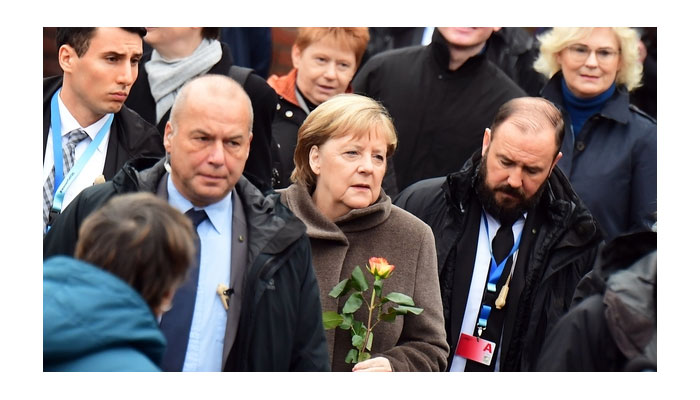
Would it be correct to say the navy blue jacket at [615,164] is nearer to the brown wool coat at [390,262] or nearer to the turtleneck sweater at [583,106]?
the turtleneck sweater at [583,106]

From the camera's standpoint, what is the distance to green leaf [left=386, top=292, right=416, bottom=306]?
399 centimetres

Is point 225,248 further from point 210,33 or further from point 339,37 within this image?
point 339,37

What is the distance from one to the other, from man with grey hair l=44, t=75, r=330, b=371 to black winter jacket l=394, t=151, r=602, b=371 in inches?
32.1

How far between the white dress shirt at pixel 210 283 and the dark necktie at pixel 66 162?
1.82 feet

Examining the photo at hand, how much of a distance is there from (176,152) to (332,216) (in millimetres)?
638

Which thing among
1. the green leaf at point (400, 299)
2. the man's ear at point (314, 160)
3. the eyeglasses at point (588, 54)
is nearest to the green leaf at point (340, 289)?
the green leaf at point (400, 299)

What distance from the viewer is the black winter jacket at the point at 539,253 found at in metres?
4.32

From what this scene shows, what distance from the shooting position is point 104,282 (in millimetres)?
2943

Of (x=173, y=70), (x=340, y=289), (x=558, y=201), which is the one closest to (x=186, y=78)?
(x=173, y=70)

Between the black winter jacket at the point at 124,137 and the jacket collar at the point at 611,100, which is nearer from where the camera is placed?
the black winter jacket at the point at 124,137

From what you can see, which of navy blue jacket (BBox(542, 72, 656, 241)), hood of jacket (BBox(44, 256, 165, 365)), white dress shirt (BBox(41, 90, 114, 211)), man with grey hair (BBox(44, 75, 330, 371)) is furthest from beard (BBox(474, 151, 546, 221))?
hood of jacket (BBox(44, 256, 165, 365))

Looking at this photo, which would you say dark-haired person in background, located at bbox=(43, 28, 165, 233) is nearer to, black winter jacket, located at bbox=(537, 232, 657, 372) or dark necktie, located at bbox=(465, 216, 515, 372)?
dark necktie, located at bbox=(465, 216, 515, 372)

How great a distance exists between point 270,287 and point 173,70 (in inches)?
49.9
